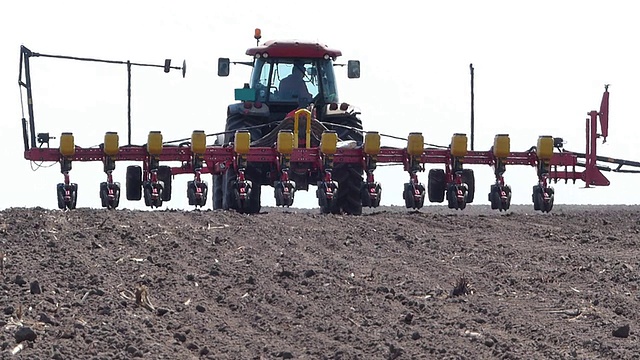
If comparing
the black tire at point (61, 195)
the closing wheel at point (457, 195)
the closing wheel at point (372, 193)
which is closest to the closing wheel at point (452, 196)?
the closing wheel at point (457, 195)

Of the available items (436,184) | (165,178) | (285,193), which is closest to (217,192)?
(165,178)

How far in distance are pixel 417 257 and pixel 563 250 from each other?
62.5 inches

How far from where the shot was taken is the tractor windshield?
19.7 meters

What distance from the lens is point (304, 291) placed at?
9.59 metres

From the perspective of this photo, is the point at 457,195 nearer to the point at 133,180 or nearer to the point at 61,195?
the point at 133,180

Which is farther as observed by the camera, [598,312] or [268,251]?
[268,251]

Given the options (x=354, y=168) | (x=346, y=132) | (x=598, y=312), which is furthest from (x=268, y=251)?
(x=346, y=132)

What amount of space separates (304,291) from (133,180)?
354 inches

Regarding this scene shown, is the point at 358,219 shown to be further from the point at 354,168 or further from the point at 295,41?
the point at 295,41

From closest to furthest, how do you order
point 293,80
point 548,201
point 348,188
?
point 348,188
point 548,201
point 293,80

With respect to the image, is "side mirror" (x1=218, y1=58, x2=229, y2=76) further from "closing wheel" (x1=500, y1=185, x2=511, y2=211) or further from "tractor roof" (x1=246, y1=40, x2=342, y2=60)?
"closing wheel" (x1=500, y1=185, x2=511, y2=211)

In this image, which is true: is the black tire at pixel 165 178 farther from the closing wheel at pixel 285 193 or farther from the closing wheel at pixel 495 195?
the closing wheel at pixel 495 195

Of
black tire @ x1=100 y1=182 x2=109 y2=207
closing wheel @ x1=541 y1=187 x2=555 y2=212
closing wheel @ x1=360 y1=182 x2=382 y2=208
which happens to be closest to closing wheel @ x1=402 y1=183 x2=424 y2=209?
closing wheel @ x1=360 y1=182 x2=382 y2=208

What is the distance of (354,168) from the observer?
61.0 feet
